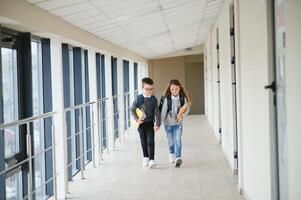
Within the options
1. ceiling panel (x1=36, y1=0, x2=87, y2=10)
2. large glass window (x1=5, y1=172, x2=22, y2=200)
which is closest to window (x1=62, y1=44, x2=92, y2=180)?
large glass window (x1=5, y1=172, x2=22, y2=200)

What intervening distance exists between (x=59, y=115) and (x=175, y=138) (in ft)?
6.10

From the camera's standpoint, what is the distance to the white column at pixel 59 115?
4.62 metres

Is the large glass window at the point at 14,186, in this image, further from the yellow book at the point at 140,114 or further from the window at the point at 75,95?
the yellow book at the point at 140,114

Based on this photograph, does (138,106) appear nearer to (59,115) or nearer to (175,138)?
(175,138)

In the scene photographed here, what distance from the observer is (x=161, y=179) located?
5.27m

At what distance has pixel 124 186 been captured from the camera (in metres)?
5.00

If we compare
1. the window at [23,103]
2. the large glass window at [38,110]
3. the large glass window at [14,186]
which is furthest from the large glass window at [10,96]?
the large glass window at [38,110]

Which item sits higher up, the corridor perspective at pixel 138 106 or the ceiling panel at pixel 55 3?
the ceiling panel at pixel 55 3

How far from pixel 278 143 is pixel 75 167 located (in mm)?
3809

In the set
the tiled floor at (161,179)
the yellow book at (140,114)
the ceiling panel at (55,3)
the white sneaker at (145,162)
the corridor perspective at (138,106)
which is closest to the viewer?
the corridor perspective at (138,106)

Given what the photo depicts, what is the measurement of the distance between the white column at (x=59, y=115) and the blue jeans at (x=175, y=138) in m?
1.74

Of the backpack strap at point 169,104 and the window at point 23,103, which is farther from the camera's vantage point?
the backpack strap at point 169,104

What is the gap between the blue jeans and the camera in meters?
6.00

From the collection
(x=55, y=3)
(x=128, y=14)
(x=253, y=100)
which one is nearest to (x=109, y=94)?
Answer: (x=128, y=14)
